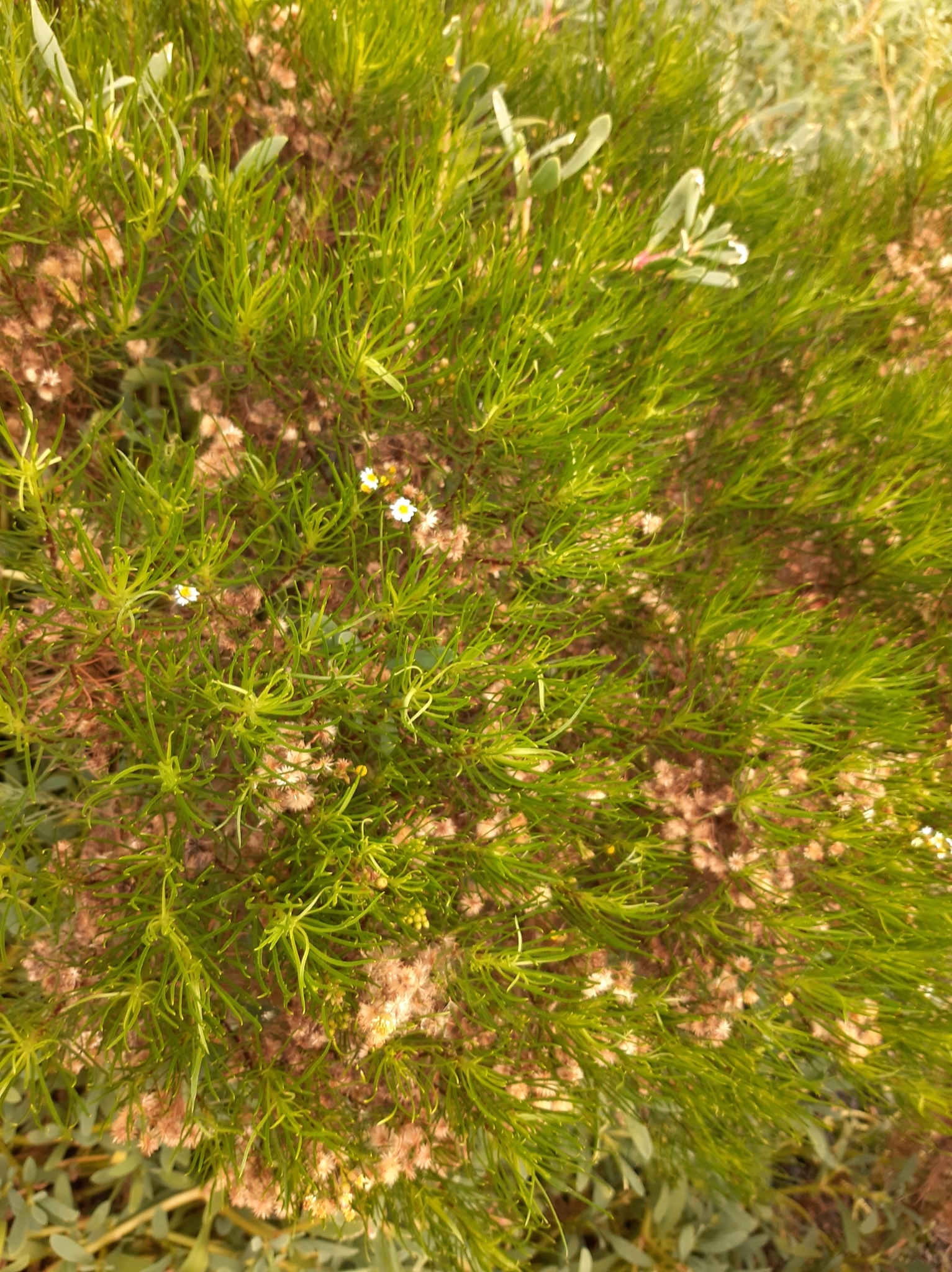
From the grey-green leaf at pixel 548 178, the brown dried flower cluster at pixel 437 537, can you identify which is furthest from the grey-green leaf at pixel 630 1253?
the grey-green leaf at pixel 548 178

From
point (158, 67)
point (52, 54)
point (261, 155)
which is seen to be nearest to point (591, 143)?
point (261, 155)

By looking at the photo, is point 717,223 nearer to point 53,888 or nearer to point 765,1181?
point 53,888

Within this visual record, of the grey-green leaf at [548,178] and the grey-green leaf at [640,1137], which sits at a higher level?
the grey-green leaf at [548,178]

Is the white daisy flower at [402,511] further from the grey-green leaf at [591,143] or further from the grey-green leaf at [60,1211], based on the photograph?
the grey-green leaf at [60,1211]

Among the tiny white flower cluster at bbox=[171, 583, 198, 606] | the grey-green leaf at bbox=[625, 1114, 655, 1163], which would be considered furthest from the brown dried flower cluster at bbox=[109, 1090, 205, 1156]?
the grey-green leaf at bbox=[625, 1114, 655, 1163]

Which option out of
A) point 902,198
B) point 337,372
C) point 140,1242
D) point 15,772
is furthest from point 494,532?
point 140,1242

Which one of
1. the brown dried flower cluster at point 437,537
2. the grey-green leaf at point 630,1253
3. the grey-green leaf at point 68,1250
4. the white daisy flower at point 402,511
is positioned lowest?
the grey-green leaf at point 630,1253
